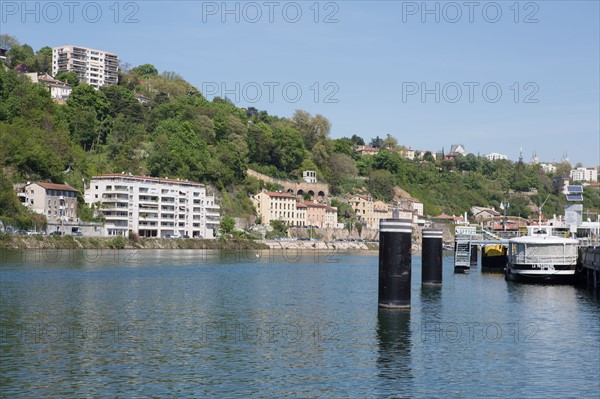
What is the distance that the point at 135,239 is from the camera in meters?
143

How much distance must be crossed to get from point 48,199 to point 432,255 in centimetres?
8381

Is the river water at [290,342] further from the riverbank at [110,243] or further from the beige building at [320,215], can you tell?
the beige building at [320,215]

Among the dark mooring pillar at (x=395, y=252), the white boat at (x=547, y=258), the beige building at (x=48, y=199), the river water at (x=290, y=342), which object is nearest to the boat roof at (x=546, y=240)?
the white boat at (x=547, y=258)

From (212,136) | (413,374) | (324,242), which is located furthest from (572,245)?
(212,136)

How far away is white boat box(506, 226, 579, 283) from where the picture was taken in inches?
2635

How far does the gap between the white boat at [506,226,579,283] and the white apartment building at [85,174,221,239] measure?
89.5 meters

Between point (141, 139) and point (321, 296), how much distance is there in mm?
120030

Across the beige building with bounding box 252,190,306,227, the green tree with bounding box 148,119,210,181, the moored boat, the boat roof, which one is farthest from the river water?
the beige building with bounding box 252,190,306,227

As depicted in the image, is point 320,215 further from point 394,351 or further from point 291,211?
point 394,351

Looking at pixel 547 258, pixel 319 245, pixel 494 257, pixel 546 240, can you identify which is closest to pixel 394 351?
pixel 546 240

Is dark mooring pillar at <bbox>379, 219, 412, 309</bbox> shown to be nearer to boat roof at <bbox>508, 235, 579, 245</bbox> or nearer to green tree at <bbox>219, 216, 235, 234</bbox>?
boat roof at <bbox>508, 235, 579, 245</bbox>

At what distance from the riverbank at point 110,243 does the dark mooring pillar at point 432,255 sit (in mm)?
68364

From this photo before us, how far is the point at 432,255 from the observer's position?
65.4 meters

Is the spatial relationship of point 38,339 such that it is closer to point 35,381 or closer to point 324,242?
point 35,381
